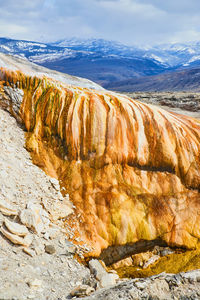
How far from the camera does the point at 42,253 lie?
858 centimetres

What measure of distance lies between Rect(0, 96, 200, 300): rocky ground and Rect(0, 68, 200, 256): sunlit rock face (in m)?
1.22

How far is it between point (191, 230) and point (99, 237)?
5.73 meters

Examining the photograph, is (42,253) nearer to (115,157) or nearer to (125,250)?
(125,250)

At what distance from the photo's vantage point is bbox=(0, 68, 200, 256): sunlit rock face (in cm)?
1229

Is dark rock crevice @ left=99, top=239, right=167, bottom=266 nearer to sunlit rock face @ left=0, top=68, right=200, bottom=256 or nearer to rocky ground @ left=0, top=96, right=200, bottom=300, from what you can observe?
sunlit rock face @ left=0, top=68, right=200, bottom=256

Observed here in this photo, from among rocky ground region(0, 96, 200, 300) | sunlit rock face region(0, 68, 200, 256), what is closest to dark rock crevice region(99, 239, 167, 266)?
sunlit rock face region(0, 68, 200, 256)

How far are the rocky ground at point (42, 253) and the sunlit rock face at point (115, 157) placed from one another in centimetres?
122

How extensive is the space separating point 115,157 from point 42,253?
21.8ft

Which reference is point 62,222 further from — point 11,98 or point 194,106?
point 194,106

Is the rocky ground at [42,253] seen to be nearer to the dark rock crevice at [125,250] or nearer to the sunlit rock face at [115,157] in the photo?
the sunlit rock face at [115,157]

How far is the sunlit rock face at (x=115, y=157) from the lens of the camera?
484 inches

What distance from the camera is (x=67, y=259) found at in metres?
9.12

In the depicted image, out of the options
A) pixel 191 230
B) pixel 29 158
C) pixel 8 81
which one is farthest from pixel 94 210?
pixel 8 81

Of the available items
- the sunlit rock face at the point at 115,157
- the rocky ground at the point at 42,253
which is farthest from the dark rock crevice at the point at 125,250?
the rocky ground at the point at 42,253
